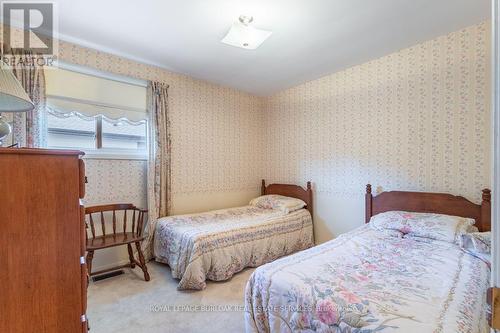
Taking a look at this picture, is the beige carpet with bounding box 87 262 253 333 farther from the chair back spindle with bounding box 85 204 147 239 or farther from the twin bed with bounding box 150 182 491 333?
the chair back spindle with bounding box 85 204 147 239

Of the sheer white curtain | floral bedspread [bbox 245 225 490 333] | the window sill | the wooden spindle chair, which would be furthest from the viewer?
the sheer white curtain

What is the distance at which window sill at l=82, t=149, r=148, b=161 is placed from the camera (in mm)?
2770

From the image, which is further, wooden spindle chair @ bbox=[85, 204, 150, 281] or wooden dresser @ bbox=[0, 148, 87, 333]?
wooden spindle chair @ bbox=[85, 204, 150, 281]

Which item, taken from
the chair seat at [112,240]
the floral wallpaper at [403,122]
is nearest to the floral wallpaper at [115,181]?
the chair seat at [112,240]

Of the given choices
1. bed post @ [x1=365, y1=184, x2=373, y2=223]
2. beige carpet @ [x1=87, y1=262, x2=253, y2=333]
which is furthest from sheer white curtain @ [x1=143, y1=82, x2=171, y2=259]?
bed post @ [x1=365, y1=184, x2=373, y2=223]

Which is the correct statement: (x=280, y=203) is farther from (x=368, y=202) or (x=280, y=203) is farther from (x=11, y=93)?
(x=11, y=93)

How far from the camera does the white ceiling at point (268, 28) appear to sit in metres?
2.04

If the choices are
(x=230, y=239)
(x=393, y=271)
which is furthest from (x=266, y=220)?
(x=393, y=271)

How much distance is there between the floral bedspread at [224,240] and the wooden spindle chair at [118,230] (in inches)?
10.7

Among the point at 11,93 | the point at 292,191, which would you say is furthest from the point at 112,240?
the point at 292,191

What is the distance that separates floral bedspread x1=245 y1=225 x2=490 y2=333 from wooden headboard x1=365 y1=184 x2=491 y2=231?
0.60m

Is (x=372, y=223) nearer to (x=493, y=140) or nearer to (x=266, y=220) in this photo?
(x=266, y=220)

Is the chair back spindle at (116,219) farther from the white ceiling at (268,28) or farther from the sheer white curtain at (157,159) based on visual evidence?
the white ceiling at (268,28)

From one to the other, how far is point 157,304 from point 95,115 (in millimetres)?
2104
